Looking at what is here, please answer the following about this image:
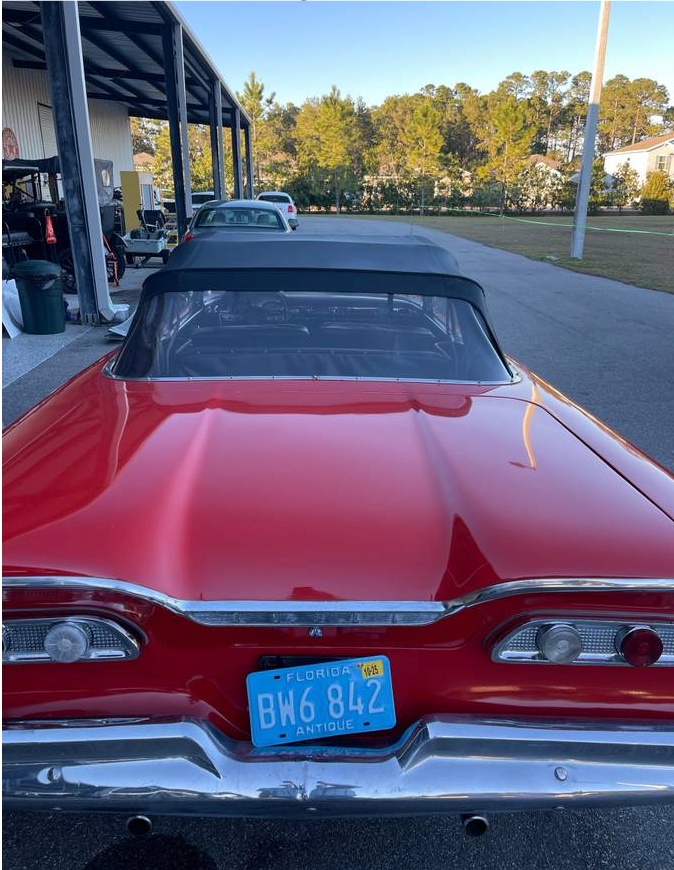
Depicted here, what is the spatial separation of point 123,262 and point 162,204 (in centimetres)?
1894

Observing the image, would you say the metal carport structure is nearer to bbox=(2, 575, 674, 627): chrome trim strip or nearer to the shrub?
bbox=(2, 575, 674, 627): chrome trim strip

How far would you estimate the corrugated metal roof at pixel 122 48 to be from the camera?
533 inches

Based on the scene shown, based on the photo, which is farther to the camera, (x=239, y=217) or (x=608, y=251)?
(x=608, y=251)

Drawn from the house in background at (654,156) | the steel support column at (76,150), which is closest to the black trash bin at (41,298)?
the steel support column at (76,150)

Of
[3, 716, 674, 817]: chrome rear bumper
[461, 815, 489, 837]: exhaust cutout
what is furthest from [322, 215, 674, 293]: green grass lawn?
[461, 815, 489, 837]: exhaust cutout

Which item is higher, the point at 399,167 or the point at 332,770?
the point at 399,167

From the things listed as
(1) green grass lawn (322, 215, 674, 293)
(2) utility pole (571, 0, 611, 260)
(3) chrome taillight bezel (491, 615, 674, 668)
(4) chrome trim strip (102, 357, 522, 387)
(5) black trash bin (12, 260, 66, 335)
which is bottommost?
(1) green grass lawn (322, 215, 674, 293)

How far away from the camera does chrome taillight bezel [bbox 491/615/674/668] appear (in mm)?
1514

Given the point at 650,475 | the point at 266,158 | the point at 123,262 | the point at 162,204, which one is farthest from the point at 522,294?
the point at 266,158

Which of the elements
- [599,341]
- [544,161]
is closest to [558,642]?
[599,341]

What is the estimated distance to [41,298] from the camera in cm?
861

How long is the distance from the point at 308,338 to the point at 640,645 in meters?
1.79

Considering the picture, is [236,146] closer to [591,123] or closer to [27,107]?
[27,107]

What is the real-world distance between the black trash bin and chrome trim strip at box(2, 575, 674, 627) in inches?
314
